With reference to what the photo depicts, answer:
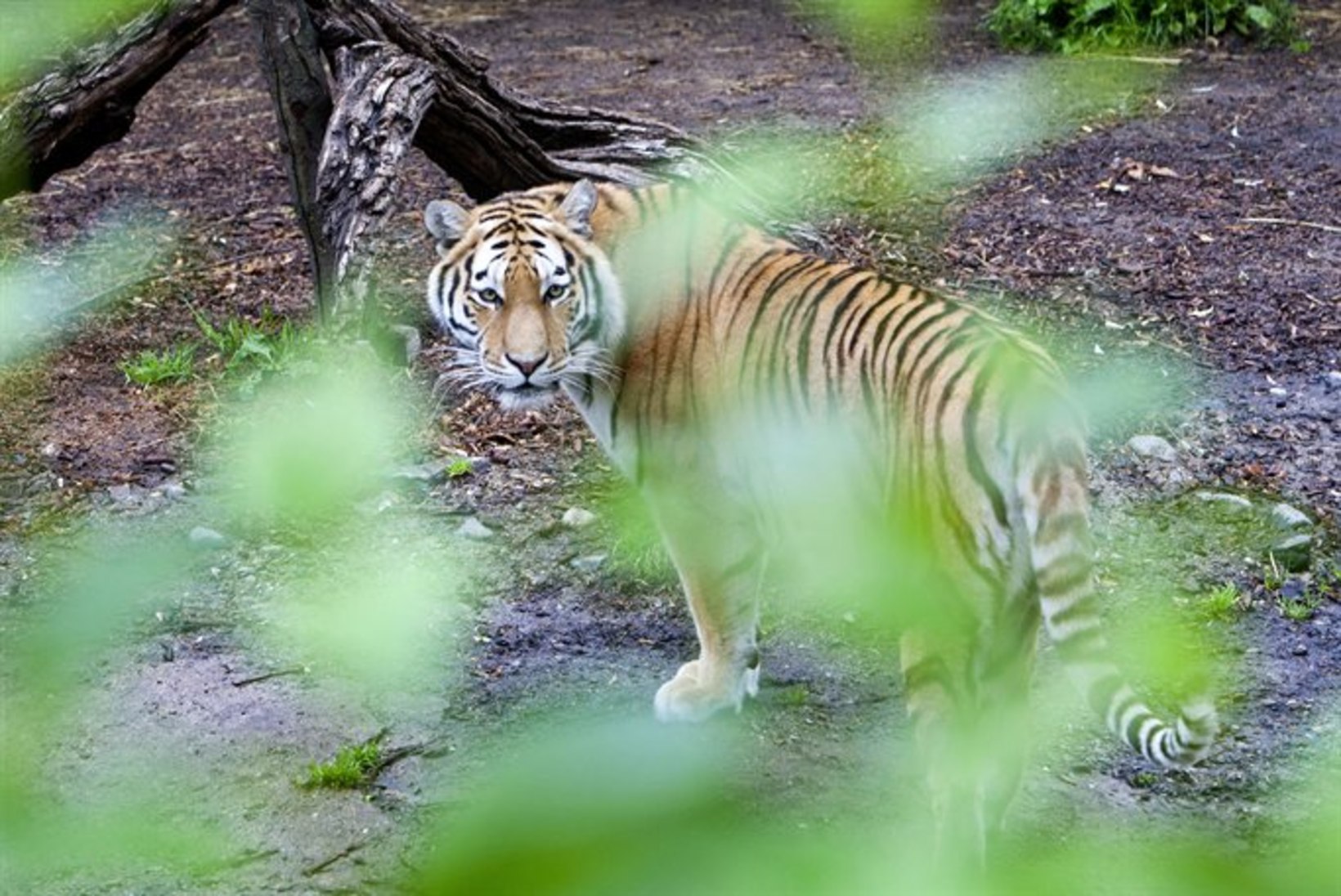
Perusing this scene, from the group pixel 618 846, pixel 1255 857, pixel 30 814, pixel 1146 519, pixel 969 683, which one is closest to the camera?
pixel 618 846

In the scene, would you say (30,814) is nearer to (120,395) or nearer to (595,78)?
(120,395)

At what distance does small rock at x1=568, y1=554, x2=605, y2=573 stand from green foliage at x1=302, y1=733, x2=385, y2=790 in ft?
3.32

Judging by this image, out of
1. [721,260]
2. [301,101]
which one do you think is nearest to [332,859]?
[721,260]

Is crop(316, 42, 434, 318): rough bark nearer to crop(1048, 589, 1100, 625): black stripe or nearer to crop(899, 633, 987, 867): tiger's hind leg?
crop(899, 633, 987, 867): tiger's hind leg

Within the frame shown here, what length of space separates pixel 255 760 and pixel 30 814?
284cm

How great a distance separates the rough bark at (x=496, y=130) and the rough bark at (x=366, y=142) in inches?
6.9

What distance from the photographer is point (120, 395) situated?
6008 mm

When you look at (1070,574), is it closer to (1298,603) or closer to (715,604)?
(715,604)

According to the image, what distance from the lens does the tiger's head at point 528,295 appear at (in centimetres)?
380

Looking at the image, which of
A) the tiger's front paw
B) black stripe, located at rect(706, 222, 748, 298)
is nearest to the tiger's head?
black stripe, located at rect(706, 222, 748, 298)

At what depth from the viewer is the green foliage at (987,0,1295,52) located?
8.69m

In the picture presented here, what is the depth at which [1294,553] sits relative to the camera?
4.85 metres

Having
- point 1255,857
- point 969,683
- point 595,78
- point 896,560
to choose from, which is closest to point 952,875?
point 1255,857

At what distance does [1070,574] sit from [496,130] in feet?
11.3
